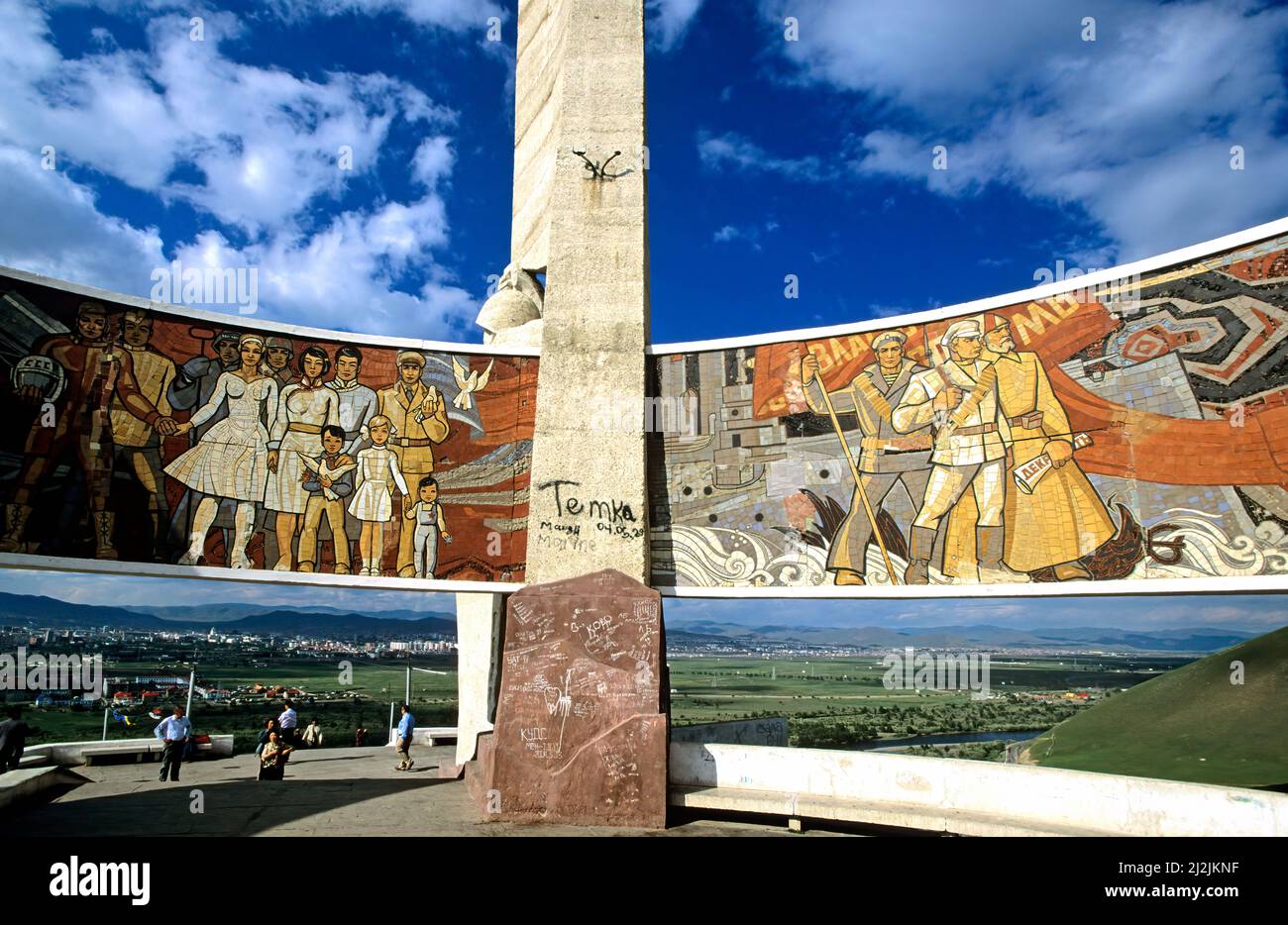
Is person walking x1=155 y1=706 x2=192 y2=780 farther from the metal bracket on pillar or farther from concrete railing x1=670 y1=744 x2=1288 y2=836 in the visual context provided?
the metal bracket on pillar

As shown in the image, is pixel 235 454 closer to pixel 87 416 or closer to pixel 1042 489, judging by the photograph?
A: pixel 87 416

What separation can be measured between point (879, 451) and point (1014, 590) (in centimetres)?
278

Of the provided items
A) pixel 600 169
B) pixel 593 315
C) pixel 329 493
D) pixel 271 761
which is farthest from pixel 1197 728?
pixel 329 493

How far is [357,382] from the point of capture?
1269 cm

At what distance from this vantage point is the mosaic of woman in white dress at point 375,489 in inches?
479

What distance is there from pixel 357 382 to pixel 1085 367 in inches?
446

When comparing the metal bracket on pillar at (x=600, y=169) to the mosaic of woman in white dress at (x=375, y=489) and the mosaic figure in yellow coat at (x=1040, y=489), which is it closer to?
the mosaic of woman in white dress at (x=375, y=489)

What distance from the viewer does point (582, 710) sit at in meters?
8.98

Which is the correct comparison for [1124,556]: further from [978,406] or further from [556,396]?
[556,396]

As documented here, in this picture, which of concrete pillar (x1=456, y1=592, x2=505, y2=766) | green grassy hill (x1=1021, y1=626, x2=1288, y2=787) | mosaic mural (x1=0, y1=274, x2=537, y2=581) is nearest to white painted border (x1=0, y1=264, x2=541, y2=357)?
mosaic mural (x1=0, y1=274, x2=537, y2=581)

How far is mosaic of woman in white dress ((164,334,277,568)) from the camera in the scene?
11.6 m

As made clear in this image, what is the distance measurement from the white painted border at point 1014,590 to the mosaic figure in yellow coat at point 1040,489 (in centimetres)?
25

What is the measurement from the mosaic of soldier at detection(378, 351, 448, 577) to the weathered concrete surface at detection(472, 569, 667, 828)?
3983 millimetres

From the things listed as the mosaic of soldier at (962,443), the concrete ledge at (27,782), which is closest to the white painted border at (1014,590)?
the mosaic of soldier at (962,443)
